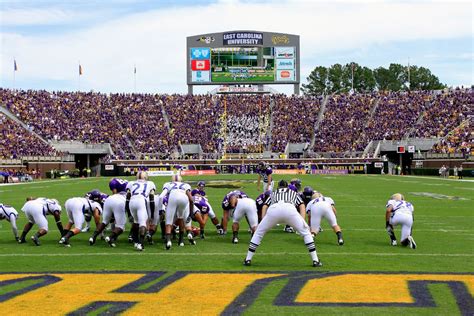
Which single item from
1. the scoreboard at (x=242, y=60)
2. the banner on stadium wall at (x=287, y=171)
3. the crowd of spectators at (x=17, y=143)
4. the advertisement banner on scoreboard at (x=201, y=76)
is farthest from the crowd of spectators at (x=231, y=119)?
the banner on stadium wall at (x=287, y=171)

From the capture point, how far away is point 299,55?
71750 mm

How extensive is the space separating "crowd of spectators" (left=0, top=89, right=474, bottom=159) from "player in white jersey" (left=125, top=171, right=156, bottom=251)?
51.0 meters

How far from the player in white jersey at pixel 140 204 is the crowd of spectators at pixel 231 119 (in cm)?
5102

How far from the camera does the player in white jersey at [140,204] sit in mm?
11914

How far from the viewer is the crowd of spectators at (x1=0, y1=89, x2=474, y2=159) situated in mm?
64375

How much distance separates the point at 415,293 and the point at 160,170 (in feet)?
178

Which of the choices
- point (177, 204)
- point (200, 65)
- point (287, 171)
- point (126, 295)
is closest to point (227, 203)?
point (177, 204)

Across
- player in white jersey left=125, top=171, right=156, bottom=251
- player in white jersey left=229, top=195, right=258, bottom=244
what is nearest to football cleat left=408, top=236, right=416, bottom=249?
player in white jersey left=229, top=195, right=258, bottom=244

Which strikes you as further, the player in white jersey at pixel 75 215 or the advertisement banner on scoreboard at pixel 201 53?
the advertisement banner on scoreboard at pixel 201 53

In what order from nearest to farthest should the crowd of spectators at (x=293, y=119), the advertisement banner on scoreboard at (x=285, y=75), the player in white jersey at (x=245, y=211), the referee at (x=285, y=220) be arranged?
the referee at (x=285, y=220) < the player in white jersey at (x=245, y=211) < the crowd of spectators at (x=293, y=119) < the advertisement banner on scoreboard at (x=285, y=75)

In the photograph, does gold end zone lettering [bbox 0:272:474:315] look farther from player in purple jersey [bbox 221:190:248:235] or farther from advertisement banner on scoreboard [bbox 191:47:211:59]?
advertisement banner on scoreboard [bbox 191:47:211:59]

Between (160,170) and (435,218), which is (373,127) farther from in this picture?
(435,218)

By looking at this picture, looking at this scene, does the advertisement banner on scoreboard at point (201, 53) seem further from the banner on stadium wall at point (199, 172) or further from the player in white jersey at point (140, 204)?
the player in white jersey at point (140, 204)

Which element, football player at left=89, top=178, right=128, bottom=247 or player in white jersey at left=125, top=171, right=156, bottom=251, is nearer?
player in white jersey at left=125, top=171, right=156, bottom=251
